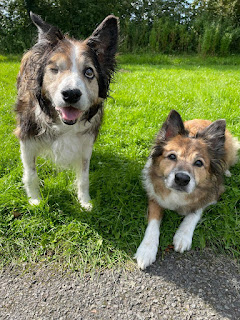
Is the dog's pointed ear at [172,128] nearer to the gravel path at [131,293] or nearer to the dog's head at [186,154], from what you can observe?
the dog's head at [186,154]

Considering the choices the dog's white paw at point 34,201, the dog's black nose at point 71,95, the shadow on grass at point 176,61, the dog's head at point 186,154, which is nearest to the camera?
the dog's black nose at point 71,95

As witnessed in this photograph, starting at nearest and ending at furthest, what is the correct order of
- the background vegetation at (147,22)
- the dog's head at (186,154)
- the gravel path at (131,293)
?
the gravel path at (131,293), the dog's head at (186,154), the background vegetation at (147,22)

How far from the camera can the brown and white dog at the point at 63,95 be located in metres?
2.31

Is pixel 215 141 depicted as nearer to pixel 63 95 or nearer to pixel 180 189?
pixel 180 189

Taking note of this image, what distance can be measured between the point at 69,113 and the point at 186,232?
157cm

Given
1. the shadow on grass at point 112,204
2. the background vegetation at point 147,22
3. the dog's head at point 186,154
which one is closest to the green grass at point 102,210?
the shadow on grass at point 112,204

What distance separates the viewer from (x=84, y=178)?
10.2 feet

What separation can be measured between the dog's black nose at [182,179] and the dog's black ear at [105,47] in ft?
3.53

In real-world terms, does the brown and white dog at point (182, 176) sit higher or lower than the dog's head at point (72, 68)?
lower

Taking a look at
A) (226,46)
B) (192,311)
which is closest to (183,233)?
(192,311)

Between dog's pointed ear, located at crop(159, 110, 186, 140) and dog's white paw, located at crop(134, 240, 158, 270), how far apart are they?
1.10m

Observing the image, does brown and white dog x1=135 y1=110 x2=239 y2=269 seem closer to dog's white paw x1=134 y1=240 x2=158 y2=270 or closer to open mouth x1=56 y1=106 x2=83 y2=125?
dog's white paw x1=134 y1=240 x2=158 y2=270

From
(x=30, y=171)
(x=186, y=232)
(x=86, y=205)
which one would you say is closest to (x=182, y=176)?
(x=186, y=232)

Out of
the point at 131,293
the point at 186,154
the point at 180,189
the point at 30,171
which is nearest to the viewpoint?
the point at 131,293
